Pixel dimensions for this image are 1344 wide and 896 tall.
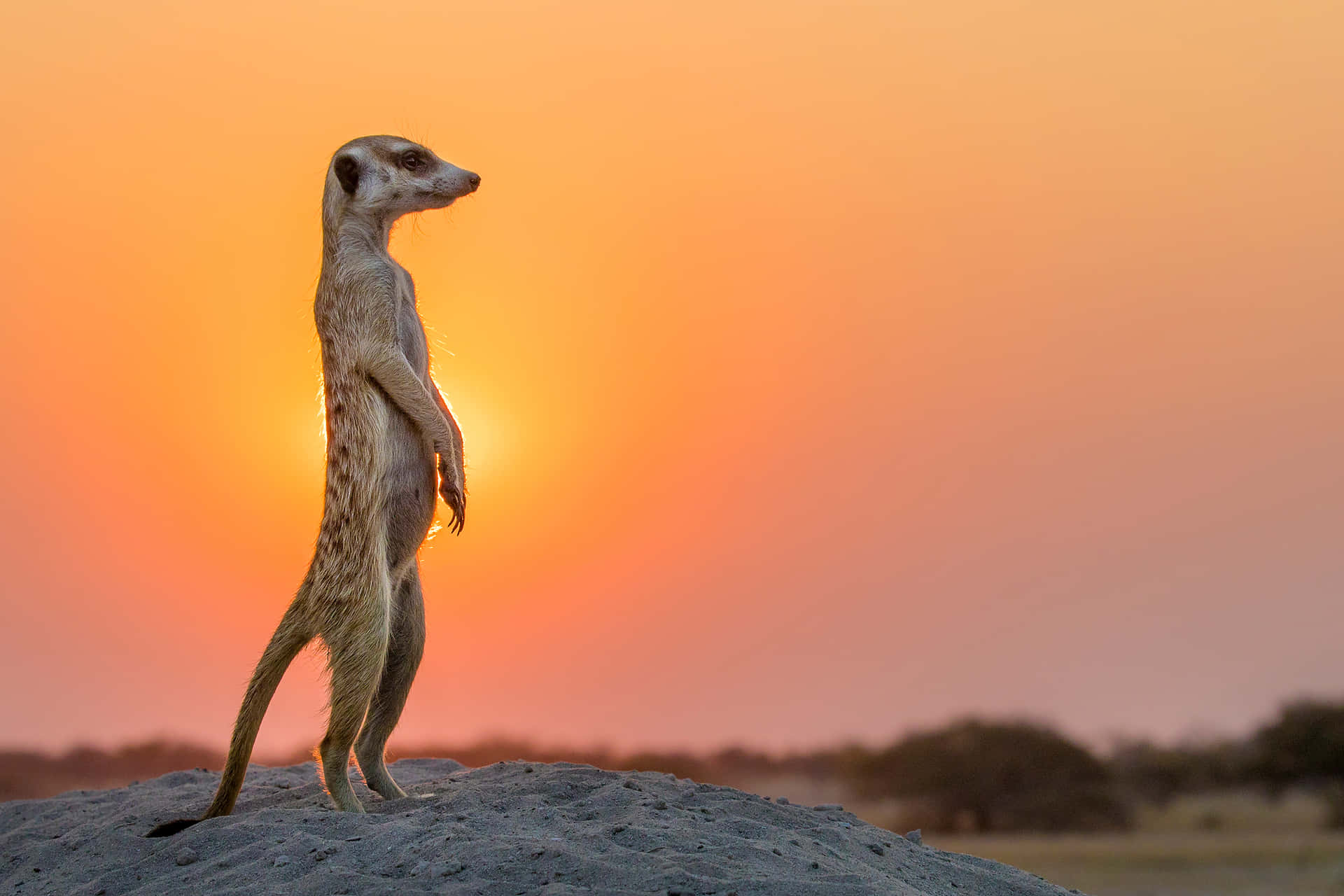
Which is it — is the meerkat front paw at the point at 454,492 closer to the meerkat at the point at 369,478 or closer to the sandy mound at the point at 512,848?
the meerkat at the point at 369,478

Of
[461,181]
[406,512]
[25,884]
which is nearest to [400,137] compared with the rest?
[461,181]

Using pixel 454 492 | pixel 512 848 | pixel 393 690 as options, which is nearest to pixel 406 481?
pixel 454 492

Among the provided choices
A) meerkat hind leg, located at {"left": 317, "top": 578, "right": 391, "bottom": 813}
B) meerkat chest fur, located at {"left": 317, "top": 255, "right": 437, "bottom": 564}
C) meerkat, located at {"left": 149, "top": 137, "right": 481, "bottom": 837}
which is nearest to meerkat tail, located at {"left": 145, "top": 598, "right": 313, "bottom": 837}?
meerkat, located at {"left": 149, "top": 137, "right": 481, "bottom": 837}

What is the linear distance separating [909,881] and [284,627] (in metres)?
3.09

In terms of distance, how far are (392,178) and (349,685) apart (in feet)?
8.19

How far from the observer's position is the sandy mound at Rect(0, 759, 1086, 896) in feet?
13.1

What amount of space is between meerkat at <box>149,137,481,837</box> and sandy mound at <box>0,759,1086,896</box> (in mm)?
409

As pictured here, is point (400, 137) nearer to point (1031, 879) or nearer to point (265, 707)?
point (265, 707)

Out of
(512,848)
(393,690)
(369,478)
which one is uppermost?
(369,478)

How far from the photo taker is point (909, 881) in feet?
15.7

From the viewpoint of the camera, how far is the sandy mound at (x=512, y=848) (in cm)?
399

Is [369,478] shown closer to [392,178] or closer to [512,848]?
[392,178]

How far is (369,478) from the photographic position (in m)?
5.28

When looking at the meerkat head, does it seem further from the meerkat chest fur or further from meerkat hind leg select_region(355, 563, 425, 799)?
meerkat hind leg select_region(355, 563, 425, 799)
